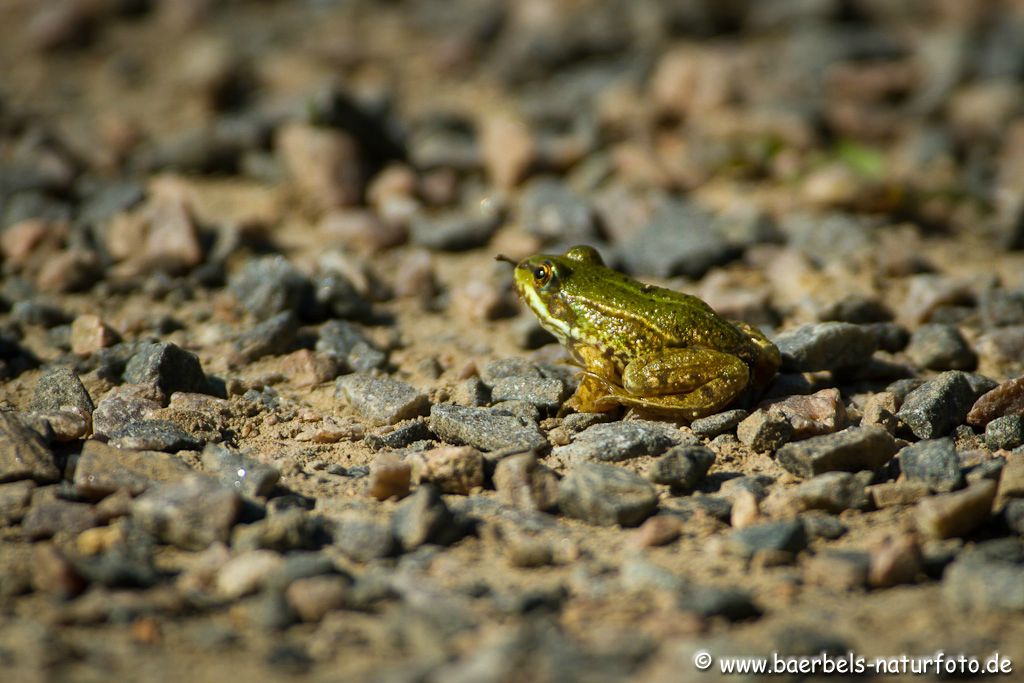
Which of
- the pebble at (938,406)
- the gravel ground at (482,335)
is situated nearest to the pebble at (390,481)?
the gravel ground at (482,335)

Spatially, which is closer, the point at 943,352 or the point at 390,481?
the point at 390,481

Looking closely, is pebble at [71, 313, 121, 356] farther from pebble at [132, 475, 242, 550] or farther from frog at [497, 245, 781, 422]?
frog at [497, 245, 781, 422]

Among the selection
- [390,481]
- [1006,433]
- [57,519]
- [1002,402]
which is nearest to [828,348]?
[1002,402]

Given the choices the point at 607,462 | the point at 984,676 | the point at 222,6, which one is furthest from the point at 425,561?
the point at 222,6

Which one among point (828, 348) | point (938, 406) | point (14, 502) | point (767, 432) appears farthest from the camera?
point (828, 348)

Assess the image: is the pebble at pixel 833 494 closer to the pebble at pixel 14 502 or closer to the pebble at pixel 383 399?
the pebble at pixel 383 399

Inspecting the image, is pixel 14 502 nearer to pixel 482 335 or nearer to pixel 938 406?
pixel 482 335
